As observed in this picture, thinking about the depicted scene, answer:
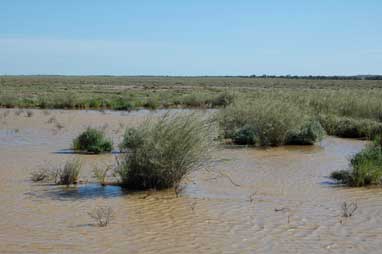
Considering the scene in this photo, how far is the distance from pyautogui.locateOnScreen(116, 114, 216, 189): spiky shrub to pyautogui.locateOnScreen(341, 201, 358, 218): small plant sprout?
2.97 meters

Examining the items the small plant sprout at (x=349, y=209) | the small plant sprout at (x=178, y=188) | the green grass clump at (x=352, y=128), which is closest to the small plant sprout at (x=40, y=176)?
the small plant sprout at (x=178, y=188)

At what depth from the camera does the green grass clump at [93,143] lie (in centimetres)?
1747

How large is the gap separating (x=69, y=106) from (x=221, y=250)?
1340 inches

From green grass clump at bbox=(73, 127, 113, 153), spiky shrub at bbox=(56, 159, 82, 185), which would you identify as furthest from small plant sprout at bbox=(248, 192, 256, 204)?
green grass clump at bbox=(73, 127, 113, 153)

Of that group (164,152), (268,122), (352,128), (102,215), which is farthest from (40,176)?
(352,128)

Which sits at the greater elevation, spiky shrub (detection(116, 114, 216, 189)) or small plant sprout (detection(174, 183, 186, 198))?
spiky shrub (detection(116, 114, 216, 189))

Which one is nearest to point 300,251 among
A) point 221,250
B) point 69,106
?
point 221,250

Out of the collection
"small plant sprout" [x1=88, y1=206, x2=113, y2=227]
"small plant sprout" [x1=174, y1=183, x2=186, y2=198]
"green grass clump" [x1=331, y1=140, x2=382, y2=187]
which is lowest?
"small plant sprout" [x1=174, y1=183, x2=186, y2=198]

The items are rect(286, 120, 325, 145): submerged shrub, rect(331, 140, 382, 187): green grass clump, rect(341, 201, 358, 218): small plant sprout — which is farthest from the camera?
rect(286, 120, 325, 145): submerged shrub

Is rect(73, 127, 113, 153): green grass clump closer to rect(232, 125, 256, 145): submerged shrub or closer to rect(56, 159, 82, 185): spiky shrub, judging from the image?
rect(232, 125, 256, 145): submerged shrub

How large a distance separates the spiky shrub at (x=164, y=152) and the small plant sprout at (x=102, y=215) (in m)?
1.76

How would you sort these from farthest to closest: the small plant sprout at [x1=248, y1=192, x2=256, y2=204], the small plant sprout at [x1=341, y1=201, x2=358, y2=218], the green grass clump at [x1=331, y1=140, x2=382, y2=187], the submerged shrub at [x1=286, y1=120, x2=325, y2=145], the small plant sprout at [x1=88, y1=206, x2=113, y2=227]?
the submerged shrub at [x1=286, y1=120, x2=325, y2=145] < the green grass clump at [x1=331, y1=140, x2=382, y2=187] < the small plant sprout at [x1=248, y1=192, x2=256, y2=204] < the small plant sprout at [x1=341, y1=201, x2=358, y2=218] < the small plant sprout at [x1=88, y1=206, x2=113, y2=227]

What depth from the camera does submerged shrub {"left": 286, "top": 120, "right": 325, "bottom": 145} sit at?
2047 centimetres

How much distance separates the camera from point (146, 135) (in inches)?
461
